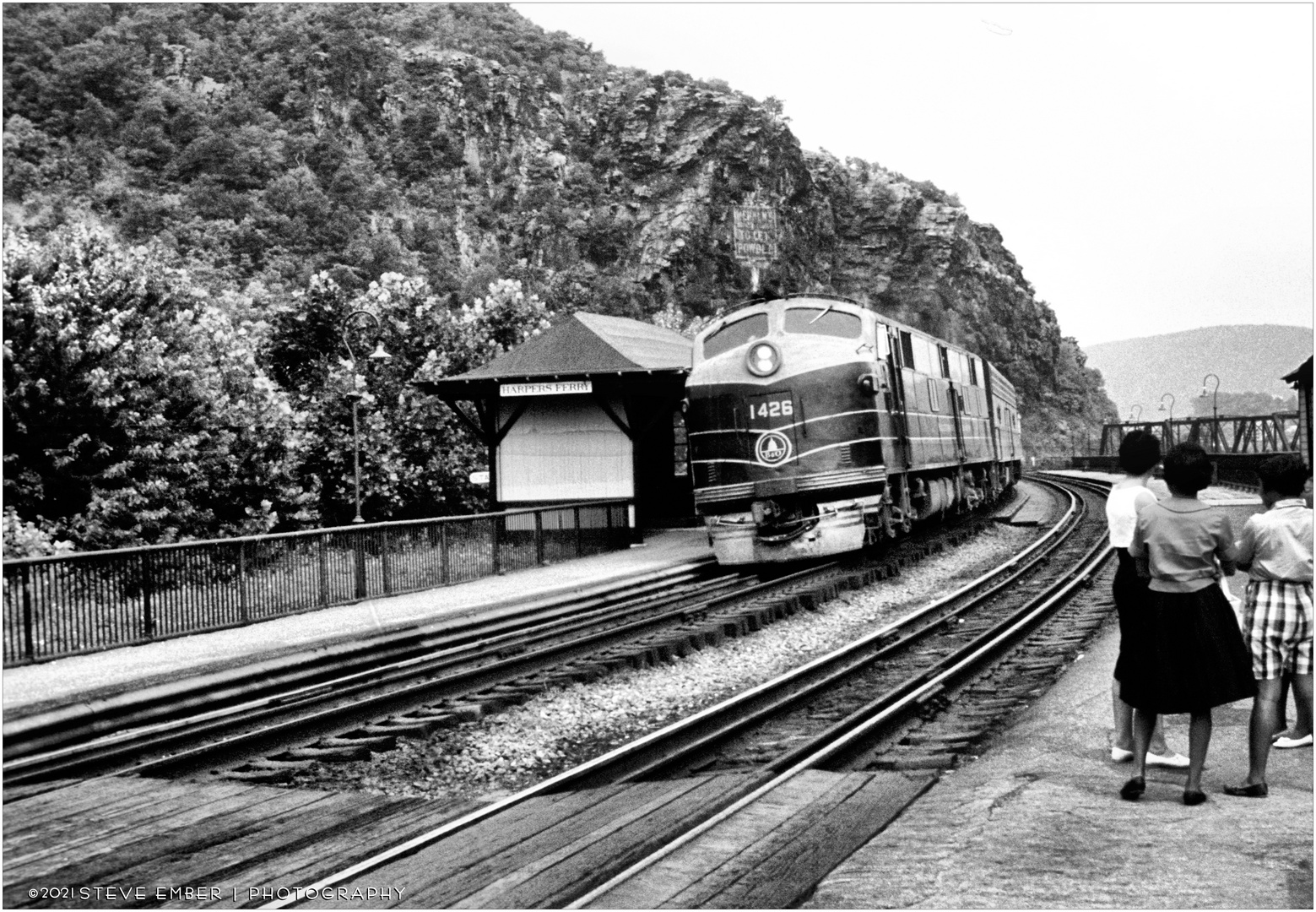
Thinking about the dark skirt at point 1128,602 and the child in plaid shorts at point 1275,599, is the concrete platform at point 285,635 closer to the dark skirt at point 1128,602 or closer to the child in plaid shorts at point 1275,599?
the dark skirt at point 1128,602

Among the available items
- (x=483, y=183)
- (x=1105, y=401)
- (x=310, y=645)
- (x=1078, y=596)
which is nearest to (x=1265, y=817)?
(x=310, y=645)

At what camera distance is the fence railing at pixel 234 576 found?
11852 mm

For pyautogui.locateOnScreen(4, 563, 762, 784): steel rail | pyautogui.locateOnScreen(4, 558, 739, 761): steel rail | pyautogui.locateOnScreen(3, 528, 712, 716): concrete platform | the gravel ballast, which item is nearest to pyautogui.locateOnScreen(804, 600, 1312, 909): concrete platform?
the gravel ballast

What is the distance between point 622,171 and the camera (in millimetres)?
100438

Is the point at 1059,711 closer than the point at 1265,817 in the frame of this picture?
No

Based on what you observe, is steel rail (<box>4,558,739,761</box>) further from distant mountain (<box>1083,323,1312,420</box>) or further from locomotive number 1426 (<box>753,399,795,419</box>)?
distant mountain (<box>1083,323,1312,420</box>)

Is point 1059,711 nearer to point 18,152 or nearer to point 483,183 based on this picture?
point 18,152

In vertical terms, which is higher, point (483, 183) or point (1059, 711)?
point (483, 183)

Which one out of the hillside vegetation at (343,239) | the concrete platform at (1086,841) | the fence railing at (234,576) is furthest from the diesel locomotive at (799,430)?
the concrete platform at (1086,841)

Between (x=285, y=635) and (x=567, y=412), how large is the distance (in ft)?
34.2

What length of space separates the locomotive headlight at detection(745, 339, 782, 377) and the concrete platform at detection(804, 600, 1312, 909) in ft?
35.2

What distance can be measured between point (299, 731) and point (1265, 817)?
6.42 m

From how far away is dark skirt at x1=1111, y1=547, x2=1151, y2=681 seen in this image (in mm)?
6352

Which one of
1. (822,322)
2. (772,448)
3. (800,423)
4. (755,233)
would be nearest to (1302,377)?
(822,322)
